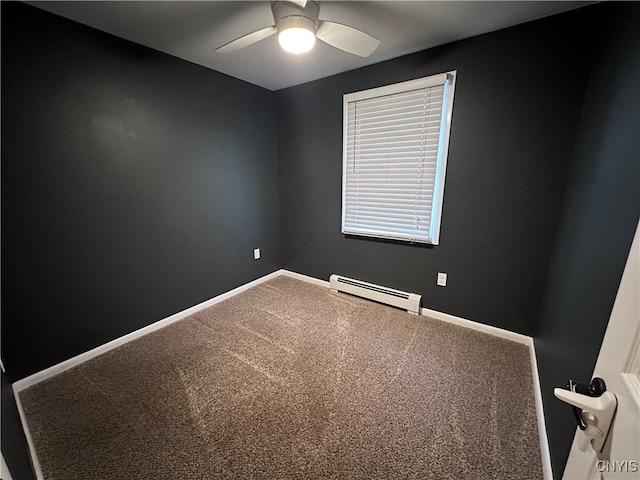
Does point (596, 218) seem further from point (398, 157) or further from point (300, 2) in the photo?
point (300, 2)

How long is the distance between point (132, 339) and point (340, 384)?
1.78 metres

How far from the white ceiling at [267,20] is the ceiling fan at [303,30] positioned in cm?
15

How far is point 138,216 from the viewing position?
211cm

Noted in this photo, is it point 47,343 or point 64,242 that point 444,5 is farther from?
point 47,343

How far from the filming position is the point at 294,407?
4.96 ft

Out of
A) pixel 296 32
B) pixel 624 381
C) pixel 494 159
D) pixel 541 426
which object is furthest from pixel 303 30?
pixel 541 426

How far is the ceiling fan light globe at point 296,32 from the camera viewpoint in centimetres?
144

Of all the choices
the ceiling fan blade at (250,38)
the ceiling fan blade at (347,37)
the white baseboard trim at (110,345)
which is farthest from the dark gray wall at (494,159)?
the white baseboard trim at (110,345)

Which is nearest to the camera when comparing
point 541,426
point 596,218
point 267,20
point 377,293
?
point 596,218

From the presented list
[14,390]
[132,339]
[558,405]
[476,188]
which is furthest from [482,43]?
[14,390]

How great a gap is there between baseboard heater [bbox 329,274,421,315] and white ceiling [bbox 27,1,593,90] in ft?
7.01

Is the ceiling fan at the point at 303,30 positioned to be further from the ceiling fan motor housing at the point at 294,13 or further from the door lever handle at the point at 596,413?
the door lever handle at the point at 596,413

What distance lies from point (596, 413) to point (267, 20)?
91.1 inches

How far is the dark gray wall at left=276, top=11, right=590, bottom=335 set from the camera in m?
1.70
